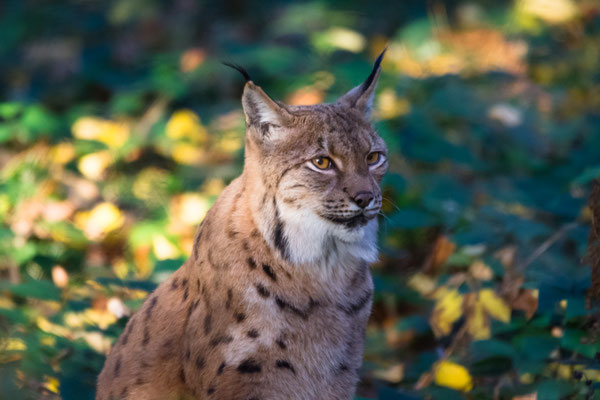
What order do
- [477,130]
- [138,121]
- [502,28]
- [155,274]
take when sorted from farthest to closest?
[502,28], [138,121], [477,130], [155,274]

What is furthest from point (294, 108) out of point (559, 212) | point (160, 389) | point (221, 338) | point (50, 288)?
point (559, 212)

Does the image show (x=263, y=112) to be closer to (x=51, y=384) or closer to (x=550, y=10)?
(x=51, y=384)

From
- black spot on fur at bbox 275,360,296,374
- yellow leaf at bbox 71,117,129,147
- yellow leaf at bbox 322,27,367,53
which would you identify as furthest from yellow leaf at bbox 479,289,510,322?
yellow leaf at bbox 71,117,129,147

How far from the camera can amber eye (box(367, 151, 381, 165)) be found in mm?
3327

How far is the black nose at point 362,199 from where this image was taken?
3066 mm

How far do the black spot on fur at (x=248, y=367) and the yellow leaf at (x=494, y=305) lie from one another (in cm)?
173

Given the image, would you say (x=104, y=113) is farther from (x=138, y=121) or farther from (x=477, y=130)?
(x=477, y=130)

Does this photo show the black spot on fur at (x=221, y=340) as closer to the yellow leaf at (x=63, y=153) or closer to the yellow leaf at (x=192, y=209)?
the yellow leaf at (x=192, y=209)

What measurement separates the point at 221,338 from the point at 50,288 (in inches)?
57.0

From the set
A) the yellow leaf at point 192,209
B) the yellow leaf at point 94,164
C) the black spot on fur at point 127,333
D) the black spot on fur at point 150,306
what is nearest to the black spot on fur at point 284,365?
the black spot on fur at point 150,306

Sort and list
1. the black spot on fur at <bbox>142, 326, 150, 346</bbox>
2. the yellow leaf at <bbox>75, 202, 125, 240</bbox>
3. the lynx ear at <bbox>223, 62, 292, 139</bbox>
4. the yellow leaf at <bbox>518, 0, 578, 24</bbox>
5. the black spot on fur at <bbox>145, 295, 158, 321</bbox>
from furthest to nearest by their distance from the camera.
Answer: the yellow leaf at <bbox>518, 0, 578, 24</bbox>, the yellow leaf at <bbox>75, 202, 125, 240</bbox>, the black spot on fur at <bbox>145, 295, 158, 321</bbox>, the black spot on fur at <bbox>142, 326, 150, 346</bbox>, the lynx ear at <bbox>223, 62, 292, 139</bbox>

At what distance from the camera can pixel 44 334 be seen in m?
3.84

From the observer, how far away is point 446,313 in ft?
14.2

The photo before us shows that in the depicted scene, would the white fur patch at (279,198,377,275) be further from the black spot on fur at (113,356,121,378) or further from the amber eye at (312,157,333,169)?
the black spot on fur at (113,356,121,378)
